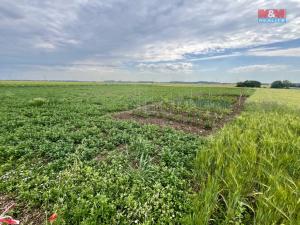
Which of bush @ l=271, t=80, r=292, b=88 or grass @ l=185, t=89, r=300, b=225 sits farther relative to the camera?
bush @ l=271, t=80, r=292, b=88

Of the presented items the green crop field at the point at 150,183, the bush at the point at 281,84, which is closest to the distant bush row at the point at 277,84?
the bush at the point at 281,84

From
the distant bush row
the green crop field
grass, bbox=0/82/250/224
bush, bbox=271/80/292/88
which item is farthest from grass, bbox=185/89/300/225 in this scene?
the distant bush row

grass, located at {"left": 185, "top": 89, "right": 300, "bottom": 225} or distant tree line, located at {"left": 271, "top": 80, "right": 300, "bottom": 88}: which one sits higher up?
distant tree line, located at {"left": 271, "top": 80, "right": 300, "bottom": 88}

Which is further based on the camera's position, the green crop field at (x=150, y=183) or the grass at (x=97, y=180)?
the grass at (x=97, y=180)

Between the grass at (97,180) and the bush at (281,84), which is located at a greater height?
the bush at (281,84)

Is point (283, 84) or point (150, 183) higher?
point (283, 84)

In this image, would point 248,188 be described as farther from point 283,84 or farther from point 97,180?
point 283,84

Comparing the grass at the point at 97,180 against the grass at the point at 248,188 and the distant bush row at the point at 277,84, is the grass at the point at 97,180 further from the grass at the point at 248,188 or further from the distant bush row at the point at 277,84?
the distant bush row at the point at 277,84

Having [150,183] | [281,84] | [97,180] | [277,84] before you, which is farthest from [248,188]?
[277,84]

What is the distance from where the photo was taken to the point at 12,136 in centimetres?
552

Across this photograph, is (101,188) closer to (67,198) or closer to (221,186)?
(67,198)

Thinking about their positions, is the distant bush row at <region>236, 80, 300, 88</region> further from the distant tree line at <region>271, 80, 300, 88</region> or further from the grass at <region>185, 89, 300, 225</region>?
the grass at <region>185, 89, 300, 225</region>

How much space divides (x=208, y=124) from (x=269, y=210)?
19.9ft

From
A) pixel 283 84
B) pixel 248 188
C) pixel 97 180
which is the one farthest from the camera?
pixel 283 84
